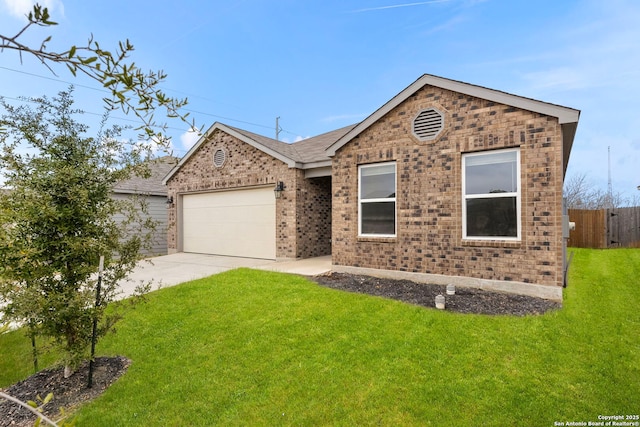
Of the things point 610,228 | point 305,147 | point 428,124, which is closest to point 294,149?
point 305,147

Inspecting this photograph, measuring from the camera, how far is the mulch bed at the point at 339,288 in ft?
12.1

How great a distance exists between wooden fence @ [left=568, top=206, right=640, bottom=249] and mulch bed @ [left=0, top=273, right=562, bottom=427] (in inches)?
420

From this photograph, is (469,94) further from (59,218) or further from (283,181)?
(59,218)

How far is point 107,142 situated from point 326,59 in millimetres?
10383

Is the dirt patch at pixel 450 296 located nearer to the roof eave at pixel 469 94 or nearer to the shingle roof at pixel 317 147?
the roof eave at pixel 469 94

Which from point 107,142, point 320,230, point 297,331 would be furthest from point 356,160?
point 107,142

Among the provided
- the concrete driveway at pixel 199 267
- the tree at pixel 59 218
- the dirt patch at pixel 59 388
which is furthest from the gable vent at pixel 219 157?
the dirt patch at pixel 59 388

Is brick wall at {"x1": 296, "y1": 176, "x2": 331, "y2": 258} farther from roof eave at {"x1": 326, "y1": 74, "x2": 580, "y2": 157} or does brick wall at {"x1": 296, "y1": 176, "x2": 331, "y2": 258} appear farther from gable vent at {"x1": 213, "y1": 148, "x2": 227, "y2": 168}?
gable vent at {"x1": 213, "y1": 148, "x2": 227, "y2": 168}

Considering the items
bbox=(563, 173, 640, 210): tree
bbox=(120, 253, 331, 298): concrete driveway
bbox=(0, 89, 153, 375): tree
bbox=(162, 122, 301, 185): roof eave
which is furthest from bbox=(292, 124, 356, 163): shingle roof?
bbox=(563, 173, 640, 210): tree

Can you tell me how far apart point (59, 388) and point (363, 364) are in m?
3.65

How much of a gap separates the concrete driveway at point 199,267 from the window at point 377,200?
169 centimetres

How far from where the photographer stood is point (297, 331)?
4930 millimetres

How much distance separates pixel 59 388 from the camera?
3951 millimetres

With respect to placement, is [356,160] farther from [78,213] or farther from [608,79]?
[608,79]
